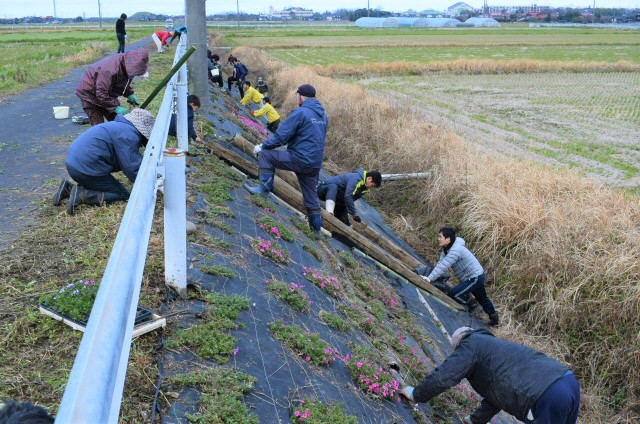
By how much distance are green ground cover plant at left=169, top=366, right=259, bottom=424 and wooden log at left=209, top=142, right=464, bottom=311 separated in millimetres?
4899

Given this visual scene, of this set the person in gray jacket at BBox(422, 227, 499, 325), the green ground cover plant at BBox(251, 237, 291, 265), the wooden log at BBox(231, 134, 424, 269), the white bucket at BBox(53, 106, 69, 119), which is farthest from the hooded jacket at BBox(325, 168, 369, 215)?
the white bucket at BBox(53, 106, 69, 119)

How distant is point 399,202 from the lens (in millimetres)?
12484

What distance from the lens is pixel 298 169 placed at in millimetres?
7098

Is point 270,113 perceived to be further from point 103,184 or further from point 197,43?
point 103,184

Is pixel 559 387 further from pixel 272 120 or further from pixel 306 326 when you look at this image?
pixel 272 120

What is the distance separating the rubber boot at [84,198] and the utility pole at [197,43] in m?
5.66

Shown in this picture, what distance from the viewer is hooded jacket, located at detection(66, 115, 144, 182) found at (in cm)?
544

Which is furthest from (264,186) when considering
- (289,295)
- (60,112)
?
(60,112)

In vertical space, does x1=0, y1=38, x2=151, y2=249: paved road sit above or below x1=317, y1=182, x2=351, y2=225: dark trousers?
above

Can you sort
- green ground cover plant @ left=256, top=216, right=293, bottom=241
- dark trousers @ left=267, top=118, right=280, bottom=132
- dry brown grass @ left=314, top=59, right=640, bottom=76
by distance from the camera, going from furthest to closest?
dry brown grass @ left=314, top=59, right=640, bottom=76 → dark trousers @ left=267, top=118, right=280, bottom=132 → green ground cover plant @ left=256, top=216, right=293, bottom=241

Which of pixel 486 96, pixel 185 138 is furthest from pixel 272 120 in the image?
pixel 486 96

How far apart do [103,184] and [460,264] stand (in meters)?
5.12

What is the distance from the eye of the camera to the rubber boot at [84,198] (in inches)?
217

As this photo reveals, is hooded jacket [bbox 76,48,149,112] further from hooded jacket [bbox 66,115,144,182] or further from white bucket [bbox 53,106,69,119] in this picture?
white bucket [bbox 53,106,69,119]
